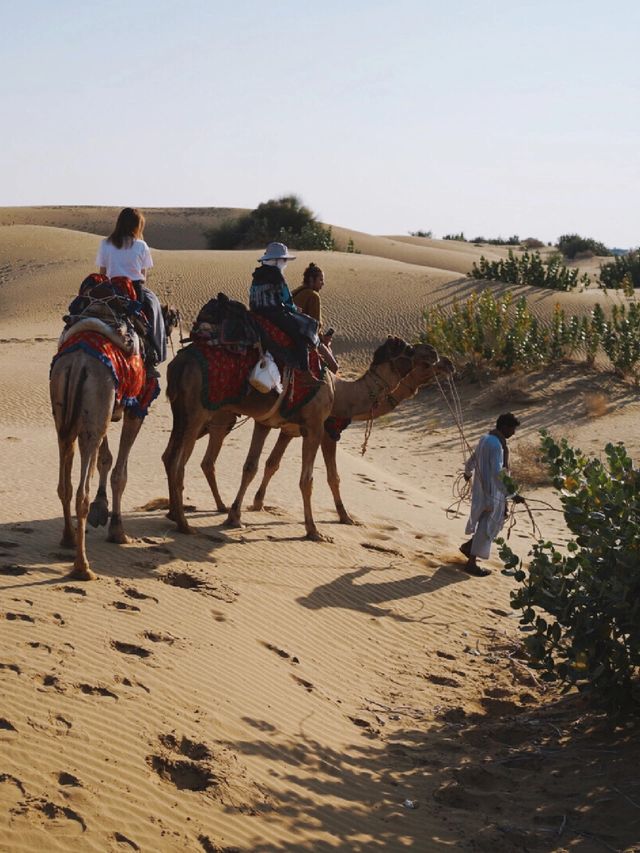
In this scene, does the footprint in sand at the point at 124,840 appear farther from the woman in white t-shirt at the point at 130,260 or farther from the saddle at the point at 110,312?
the woman in white t-shirt at the point at 130,260

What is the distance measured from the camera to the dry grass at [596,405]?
2040 cm

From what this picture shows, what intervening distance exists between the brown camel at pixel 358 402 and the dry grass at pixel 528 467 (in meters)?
5.15

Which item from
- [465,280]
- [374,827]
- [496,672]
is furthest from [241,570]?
[465,280]

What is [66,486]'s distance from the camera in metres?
8.72

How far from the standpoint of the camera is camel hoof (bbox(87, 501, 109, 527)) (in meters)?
9.23

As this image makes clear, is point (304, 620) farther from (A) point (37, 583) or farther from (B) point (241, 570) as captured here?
(A) point (37, 583)

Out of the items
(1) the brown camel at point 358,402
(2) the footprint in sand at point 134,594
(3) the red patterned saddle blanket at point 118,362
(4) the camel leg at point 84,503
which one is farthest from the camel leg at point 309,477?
(4) the camel leg at point 84,503

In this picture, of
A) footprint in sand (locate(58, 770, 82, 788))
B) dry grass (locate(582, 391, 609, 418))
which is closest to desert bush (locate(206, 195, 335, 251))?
dry grass (locate(582, 391, 609, 418))

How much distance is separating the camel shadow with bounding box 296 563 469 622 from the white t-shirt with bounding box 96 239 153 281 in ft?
10.3

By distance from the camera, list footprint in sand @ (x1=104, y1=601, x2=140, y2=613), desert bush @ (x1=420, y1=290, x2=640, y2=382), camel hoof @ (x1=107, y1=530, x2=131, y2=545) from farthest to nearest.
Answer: desert bush @ (x1=420, y1=290, x2=640, y2=382) < camel hoof @ (x1=107, y1=530, x2=131, y2=545) < footprint in sand @ (x1=104, y1=601, x2=140, y2=613)

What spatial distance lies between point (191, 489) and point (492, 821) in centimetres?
723

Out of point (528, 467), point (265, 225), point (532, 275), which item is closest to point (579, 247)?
point (265, 225)

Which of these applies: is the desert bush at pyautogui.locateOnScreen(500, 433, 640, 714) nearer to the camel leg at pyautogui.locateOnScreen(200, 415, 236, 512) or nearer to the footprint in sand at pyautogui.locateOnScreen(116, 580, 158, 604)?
the footprint in sand at pyautogui.locateOnScreen(116, 580, 158, 604)

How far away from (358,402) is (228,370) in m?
2.13
